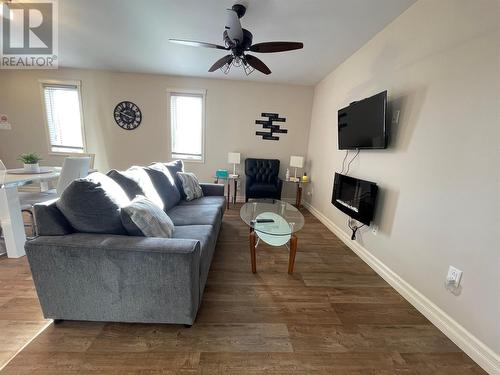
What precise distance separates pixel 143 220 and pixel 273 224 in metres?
1.29

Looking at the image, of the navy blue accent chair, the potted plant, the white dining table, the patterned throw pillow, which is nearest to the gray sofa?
the white dining table

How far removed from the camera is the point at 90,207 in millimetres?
1303

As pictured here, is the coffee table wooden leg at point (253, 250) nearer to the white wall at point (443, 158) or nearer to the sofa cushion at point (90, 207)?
the sofa cushion at point (90, 207)

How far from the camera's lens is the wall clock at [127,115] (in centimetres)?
424

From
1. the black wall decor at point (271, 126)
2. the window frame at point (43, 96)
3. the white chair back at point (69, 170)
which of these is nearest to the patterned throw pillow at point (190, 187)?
the white chair back at point (69, 170)

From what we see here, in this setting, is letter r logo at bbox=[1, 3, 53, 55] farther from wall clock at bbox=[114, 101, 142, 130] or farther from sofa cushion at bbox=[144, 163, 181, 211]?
sofa cushion at bbox=[144, 163, 181, 211]

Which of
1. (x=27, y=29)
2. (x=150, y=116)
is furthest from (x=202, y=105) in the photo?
(x=27, y=29)

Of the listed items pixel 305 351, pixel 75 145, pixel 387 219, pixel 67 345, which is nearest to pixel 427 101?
pixel 387 219

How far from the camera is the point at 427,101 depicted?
1729 mm

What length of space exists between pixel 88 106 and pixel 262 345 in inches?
208

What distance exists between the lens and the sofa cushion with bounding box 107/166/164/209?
6.03ft

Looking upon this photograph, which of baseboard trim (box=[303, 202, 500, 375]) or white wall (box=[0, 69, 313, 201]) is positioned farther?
white wall (box=[0, 69, 313, 201])

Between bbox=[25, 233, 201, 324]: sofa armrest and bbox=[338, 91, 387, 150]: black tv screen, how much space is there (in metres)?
2.13

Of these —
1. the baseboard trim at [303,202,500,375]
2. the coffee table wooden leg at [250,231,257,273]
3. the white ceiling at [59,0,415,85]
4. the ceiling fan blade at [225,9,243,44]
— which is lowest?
the baseboard trim at [303,202,500,375]
